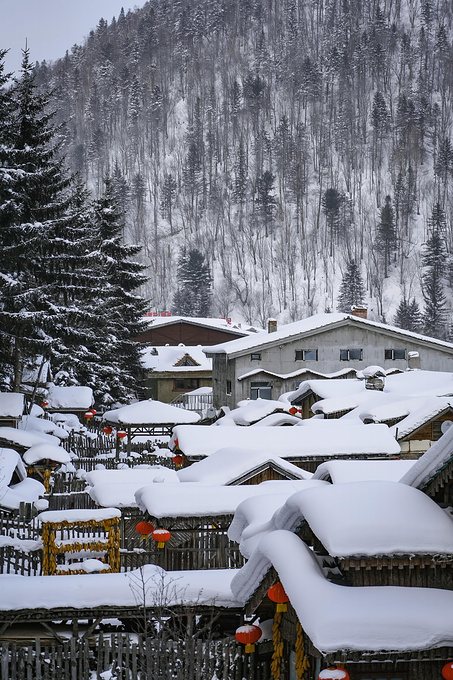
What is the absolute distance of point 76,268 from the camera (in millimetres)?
36438

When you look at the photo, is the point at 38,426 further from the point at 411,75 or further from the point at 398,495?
the point at 411,75

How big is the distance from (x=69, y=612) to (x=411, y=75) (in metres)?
203

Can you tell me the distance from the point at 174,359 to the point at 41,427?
87.9ft

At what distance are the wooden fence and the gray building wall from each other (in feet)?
108

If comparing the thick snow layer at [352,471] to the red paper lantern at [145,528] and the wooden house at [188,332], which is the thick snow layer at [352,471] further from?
the wooden house at [188,332]

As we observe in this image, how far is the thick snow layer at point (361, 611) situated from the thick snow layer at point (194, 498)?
7.47 m

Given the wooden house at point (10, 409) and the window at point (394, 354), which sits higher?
the window at point (394, 354)

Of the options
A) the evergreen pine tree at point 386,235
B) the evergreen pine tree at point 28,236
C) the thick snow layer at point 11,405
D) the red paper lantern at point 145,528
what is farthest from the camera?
the evergreen pine tree at point 386,235

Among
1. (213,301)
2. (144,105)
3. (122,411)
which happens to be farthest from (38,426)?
(144,105)

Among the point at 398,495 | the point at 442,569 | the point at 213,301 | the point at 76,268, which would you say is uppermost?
the point at 213,301

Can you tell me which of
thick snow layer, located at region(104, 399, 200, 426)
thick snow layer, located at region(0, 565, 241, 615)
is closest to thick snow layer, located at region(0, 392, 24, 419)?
thick snow layer, located at region(104, 399, 200, 426)

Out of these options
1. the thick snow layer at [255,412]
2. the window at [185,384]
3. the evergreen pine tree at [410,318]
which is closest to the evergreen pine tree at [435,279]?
the evergreen pine tree at [410,318]

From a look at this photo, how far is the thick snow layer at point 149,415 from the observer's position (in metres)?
34.4

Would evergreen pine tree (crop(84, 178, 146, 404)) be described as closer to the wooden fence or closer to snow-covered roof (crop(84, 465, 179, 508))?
snow-covered roof (crop(84, 465, 179, 508))
